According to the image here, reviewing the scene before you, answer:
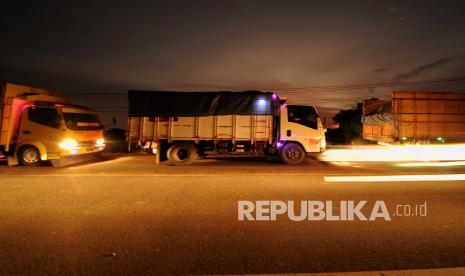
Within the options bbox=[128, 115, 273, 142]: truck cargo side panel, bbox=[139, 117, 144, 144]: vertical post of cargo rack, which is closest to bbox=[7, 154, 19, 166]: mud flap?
bbox=[128, 115, 273, 142]: truck cargo side panel

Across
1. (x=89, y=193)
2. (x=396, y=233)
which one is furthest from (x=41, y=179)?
(x=396, y=233)

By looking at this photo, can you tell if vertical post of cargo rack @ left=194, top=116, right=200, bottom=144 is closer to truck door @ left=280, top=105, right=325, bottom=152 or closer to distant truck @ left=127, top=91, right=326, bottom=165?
distant truck @ left=127, top=91, right=326, bottom=165

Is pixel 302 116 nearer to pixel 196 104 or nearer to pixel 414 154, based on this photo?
pixel 196 104

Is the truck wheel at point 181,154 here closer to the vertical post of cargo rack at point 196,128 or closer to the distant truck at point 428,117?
the vertical post of cargo rack at point 196,128

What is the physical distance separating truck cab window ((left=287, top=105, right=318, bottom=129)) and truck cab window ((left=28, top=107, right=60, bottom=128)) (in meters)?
8.83

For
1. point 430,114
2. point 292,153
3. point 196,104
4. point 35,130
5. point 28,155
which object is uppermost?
point 430,114

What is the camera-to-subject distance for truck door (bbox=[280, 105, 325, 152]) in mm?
11609

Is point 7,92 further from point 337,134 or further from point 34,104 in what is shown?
point 337,134

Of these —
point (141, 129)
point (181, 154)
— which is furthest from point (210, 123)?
point (141, 129)

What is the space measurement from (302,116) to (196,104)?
426cm

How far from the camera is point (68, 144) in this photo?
424 inches

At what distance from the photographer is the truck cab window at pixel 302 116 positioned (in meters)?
11.7

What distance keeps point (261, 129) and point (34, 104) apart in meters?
8.64

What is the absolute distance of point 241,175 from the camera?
29.9 ft
